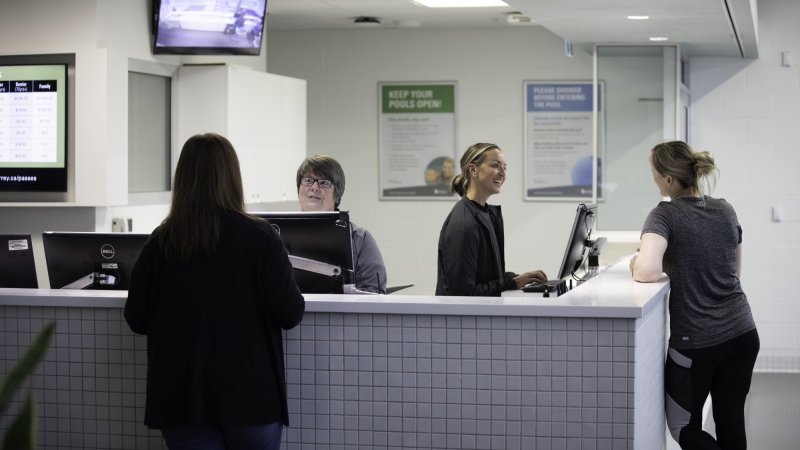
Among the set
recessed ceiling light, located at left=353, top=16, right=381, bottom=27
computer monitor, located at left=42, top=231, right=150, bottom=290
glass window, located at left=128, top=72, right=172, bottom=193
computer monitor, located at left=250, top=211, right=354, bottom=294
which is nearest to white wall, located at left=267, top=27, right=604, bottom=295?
recessed ceiling light, located at left=353, top=16, right=381, bottom=27

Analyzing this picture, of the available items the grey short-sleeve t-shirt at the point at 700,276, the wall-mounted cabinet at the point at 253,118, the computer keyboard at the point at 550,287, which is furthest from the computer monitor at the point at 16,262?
the wall-mounted cabinet at the point at 253,118

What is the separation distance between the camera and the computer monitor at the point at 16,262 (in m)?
3.76

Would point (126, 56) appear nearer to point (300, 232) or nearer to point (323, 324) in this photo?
point (300, 232)

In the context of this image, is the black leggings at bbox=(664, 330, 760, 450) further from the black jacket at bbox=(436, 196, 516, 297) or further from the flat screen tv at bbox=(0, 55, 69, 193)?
the flat screen tv at bbox=(0, 55, 69, 193)

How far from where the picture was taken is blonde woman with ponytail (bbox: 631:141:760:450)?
3801mm

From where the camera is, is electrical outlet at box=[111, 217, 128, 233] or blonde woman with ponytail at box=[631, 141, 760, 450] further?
electrical outlet at box=[111, 217, 128, 233]

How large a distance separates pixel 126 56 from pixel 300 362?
3.27 m

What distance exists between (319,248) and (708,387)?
1493 mm

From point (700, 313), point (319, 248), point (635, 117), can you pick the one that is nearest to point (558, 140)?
point (635, 117)

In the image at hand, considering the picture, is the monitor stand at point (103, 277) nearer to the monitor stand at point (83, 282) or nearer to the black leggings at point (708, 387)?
the monitor stand at point (83, 282)

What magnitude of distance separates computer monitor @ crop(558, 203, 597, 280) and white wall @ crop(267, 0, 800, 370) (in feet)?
12.3

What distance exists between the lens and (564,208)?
27.2 feet

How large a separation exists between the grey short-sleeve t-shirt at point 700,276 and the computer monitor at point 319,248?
114 cm

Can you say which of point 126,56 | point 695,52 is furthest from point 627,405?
point 695,52
